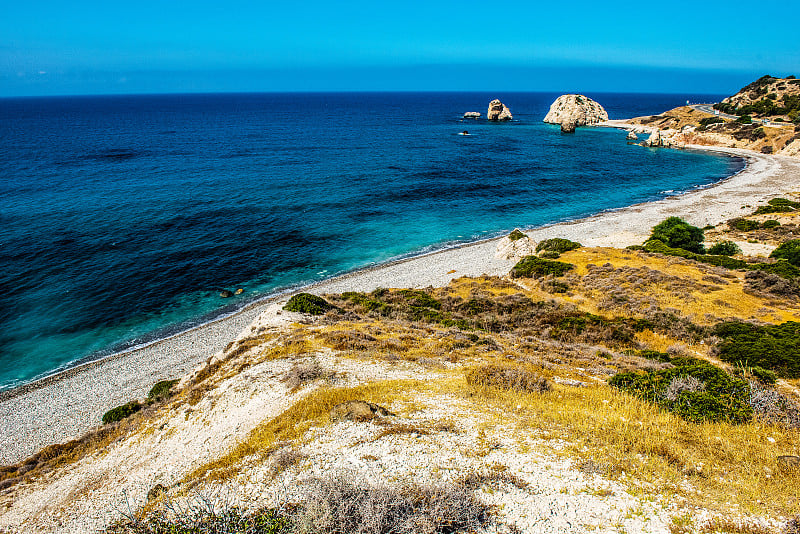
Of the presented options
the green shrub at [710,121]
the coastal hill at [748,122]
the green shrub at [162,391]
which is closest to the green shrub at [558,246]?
the green shrub at [162,391]

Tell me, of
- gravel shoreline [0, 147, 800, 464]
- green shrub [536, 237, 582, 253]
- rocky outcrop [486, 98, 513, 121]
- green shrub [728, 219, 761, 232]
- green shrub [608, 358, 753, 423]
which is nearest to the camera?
green shrub [608, 358, 753, 423]

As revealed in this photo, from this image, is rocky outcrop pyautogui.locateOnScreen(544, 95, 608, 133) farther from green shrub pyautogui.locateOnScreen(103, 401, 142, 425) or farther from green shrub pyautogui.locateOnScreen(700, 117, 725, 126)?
green shrub pyautogui.locateOnScreen(103, 401, 142, 425)

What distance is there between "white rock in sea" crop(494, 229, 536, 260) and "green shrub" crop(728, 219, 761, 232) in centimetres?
2481

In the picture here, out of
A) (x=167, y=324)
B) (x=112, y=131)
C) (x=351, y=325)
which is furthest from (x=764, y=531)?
(x=112, y=131)

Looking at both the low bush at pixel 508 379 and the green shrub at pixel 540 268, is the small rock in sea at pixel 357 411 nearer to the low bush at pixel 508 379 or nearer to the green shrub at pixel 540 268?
the low bush at pixel 508 379

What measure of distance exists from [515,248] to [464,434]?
31435mm

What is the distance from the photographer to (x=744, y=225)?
4544 cm

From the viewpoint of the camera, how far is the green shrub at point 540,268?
3228 cm

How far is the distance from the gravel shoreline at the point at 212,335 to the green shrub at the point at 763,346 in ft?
64.1

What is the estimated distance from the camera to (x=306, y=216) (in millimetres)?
55281

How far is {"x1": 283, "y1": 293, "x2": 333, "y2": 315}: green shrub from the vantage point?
25.1m

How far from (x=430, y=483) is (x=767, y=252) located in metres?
43.5

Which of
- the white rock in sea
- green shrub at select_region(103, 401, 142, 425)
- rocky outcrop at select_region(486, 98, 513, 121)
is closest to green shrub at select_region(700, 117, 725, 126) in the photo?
rocky outcrop at select_region(486, 98, 513, 121)

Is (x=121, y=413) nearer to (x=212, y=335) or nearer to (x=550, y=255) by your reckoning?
(x=212, y=335)
